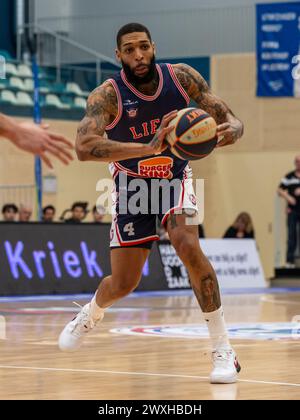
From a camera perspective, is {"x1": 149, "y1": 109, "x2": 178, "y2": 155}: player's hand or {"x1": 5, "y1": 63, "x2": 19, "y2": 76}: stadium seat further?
{"x1": 5, "y1": 63, "x2": 19, "y2": 76}: stadium seat

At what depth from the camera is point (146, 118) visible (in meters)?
8.68

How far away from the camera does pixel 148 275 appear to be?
20.3 metres

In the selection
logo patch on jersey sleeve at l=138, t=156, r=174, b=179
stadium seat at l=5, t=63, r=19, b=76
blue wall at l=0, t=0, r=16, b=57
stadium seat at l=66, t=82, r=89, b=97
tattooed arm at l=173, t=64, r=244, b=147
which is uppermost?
blue wall at l=0, t=0, r=16, b=57

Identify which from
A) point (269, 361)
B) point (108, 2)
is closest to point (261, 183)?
point (108, 2)

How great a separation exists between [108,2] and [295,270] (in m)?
11.0

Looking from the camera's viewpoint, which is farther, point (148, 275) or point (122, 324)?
point (148, 275)

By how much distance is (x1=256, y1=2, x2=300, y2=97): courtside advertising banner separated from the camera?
2664 centimetres

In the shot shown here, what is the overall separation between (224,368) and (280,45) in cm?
1965

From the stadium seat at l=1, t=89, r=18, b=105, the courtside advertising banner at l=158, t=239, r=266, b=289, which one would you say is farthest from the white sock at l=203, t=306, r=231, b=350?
the stadium seat at l=1, t=89, r=18, b=105

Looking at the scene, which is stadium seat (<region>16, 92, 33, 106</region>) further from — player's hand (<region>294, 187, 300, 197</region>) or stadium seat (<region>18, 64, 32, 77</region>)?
player's hand (<region>294, 187, 300, 197</region>)

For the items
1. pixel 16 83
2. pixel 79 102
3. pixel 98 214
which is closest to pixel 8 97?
pixel 16 83

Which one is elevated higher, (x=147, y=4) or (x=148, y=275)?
(x=147, y=4)

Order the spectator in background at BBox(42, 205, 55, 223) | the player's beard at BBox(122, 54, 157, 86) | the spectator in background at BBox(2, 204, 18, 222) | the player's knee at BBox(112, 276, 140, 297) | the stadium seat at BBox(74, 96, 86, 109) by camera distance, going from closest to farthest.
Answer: the player's beard at BBox(122, 54, 157, 86)
the player's knee at BBox(112, 276, 140, 297)
the spectator in background at BBox(2, 204, 18, 222)
the spectator in background at BBox(42, 205, 55, 223)
the stadium seat at BBox(74, 96, 86, 109)
